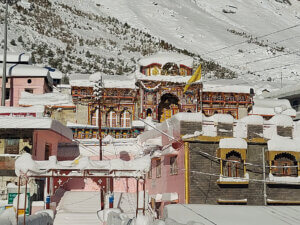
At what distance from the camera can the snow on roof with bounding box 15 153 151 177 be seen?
17.0 m

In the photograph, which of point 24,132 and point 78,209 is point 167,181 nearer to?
point 78,209

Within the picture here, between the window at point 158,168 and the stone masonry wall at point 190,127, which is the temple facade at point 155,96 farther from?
the stone masonry wall at point 190,127

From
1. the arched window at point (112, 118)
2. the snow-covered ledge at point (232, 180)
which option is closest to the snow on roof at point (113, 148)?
the arched window at point (112, 118)

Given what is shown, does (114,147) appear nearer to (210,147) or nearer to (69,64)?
(210,147)

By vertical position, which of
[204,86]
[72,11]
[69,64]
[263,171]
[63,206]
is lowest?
[63,206]

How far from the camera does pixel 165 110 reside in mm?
35250

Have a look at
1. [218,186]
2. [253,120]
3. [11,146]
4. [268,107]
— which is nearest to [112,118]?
[268,107]

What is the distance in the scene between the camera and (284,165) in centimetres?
1856

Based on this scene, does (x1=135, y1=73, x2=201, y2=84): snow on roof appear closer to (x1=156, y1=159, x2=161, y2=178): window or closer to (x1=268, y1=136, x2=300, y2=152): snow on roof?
(x1=156, y1=159, x2=161, y2=178): window

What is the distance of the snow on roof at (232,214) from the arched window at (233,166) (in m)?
1.51

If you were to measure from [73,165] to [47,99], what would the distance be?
645 inches

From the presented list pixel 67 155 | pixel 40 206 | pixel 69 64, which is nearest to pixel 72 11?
pixel 69 64

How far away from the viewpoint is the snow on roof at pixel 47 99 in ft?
108

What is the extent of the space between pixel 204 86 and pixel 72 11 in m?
77.0
